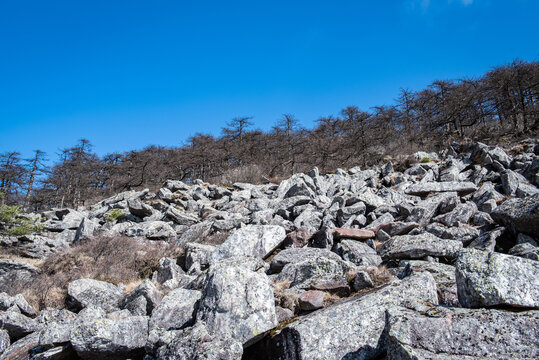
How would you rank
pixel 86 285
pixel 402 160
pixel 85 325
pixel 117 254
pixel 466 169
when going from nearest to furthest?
pixel 85 325 < pixel 86 285 < pixel 117 254 < pixel 466 169 < pixel 402 160

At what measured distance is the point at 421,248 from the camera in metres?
7.12

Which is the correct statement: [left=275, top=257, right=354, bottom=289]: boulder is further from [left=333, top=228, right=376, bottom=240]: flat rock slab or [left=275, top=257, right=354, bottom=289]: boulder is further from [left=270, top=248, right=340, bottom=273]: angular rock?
[left=333, top=228, right=376, bottom=240]: flat rock slab

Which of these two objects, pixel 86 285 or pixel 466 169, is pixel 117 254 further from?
pixel 466 169

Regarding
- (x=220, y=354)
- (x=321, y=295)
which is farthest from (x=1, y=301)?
(x=321, y=295)

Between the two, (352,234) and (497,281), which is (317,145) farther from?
(497,281)

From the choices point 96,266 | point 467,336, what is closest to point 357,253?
point 467,336

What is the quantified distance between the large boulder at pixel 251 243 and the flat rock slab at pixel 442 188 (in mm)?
7301

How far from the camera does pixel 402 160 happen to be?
69.2 feet

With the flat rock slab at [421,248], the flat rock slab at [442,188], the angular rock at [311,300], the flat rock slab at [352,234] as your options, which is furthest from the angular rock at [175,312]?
the flat rock slab at [442,188]

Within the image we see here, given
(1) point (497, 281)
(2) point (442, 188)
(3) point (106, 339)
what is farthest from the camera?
(2) point (442, 188)

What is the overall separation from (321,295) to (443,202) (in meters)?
7.30

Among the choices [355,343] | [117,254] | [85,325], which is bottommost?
[355,343]

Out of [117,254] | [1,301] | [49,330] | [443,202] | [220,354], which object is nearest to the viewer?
[220,354]

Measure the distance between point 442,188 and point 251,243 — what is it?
8771 mm
